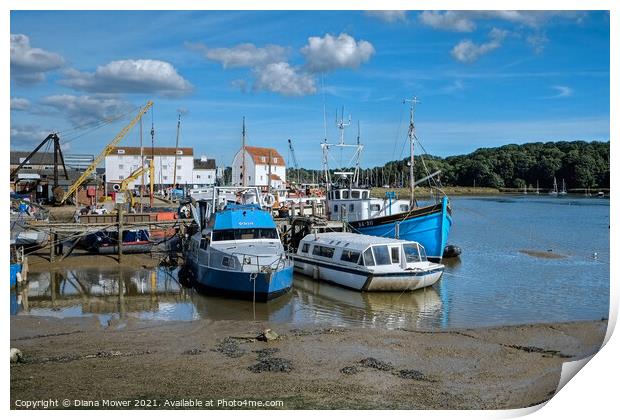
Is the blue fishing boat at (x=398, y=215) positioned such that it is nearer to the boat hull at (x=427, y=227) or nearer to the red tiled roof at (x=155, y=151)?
the boat hull at (x=427, y=227)

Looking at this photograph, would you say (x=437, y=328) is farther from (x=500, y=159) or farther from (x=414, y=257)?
(x=500, y=159)

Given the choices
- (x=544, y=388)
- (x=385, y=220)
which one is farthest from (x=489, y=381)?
(x=385, y=220)

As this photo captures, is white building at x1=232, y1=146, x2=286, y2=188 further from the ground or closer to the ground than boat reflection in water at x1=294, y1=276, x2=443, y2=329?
further from the ground

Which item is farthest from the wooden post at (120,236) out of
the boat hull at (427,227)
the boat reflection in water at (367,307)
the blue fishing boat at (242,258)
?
the boat hull at (427,227)

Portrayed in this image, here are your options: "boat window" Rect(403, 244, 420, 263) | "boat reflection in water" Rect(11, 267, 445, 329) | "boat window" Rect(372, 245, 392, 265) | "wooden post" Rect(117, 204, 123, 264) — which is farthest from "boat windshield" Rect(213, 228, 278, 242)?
"wooden post" Rect(117, 204, 123, 264)

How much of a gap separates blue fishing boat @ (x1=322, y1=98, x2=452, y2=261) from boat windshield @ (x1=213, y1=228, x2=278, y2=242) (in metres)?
9.06

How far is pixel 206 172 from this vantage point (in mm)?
101438

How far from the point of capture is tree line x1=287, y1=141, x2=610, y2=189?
7881 centimetres

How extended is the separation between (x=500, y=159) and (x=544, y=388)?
12368 centimetres

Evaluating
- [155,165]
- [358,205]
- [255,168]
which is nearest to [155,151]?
[155,165]

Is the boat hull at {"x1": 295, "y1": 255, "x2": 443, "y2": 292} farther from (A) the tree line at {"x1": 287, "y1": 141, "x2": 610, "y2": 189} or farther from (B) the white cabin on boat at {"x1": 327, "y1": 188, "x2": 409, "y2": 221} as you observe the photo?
(A) the tree line at {"x1": 287, "y1": 141, "x2": 610, "y2": 189}

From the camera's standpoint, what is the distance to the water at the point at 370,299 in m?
20.0

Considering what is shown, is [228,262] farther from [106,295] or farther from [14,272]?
[14,272]

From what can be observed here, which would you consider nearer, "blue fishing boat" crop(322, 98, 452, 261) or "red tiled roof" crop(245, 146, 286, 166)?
"blue fishing boat" crop(322, 98, 452, 261)
